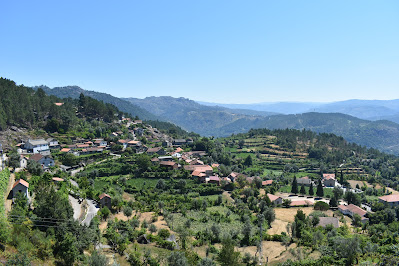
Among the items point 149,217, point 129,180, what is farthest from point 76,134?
point 149,217

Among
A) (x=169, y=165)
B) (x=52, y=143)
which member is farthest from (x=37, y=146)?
(x=169, y=165)

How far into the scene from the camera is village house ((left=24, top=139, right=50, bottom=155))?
6462cm

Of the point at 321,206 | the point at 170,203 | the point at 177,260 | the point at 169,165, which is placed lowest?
the point at 321,206

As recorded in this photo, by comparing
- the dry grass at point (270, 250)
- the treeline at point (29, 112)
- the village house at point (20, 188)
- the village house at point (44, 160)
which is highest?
the treeline at point (29, 112)

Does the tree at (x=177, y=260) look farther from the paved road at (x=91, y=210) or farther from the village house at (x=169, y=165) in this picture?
the village house at (x=169, y=165)

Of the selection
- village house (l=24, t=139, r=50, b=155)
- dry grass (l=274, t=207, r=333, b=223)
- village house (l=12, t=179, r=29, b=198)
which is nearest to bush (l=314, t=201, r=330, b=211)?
dry grass (l=274, t=207, r=333, b=223)

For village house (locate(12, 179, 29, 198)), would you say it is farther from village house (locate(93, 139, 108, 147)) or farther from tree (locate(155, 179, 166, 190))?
village house (locate(93, 139, 108, 147))

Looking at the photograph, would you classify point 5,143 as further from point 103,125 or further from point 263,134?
point 263,134

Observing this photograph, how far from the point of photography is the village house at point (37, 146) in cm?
6462

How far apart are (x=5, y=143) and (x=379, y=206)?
90.3m

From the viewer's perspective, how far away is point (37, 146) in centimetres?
6588

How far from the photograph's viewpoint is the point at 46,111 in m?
86.4

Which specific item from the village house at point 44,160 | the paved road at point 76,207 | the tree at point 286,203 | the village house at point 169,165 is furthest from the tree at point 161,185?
the tree at point 286,203

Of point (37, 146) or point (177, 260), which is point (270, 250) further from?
point (37, 146)
